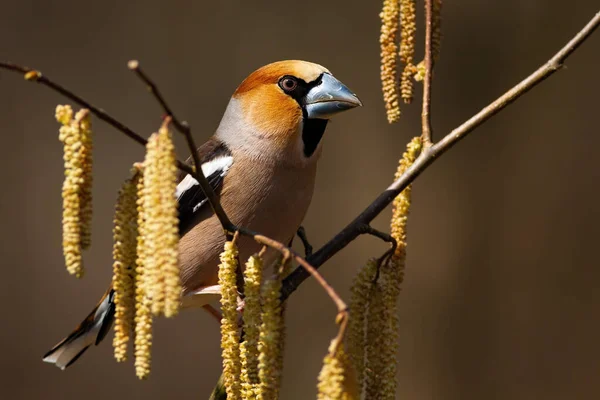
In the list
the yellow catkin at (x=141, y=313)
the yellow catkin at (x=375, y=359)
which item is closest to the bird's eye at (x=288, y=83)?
the yellow catkin at (x=375, y=359)

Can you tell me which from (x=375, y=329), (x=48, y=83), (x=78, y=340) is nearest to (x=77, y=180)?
(x=48, y=83)

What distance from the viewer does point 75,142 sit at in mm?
1009

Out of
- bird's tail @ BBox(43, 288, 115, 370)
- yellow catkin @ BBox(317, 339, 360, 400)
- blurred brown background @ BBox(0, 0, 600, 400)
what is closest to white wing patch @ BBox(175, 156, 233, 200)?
bird's tail @ BBox(43, 288, 115, 370)

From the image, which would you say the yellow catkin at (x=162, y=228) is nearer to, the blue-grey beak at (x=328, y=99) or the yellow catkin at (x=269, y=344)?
the yellow catkin at (x=269, y=344)

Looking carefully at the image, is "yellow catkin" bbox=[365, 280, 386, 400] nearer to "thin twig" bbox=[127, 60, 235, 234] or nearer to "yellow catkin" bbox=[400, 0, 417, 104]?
"thin twig" bbox=[127, 60, 235, 234]

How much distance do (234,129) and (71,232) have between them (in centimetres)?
124

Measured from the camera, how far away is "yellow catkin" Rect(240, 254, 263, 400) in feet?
3.51

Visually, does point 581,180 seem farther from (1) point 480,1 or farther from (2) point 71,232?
(2) point 71,232

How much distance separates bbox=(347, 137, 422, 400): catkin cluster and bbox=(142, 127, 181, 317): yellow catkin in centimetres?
43

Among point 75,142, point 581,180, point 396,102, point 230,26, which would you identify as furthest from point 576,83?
point 75,142

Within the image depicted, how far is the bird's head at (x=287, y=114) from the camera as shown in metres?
2.01

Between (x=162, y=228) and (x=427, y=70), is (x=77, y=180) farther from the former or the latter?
(x=427, y=70)

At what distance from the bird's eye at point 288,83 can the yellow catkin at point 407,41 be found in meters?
0.60

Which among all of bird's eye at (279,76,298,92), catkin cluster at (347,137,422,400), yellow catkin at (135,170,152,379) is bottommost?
yellow catkin at (135,170,152,379)
